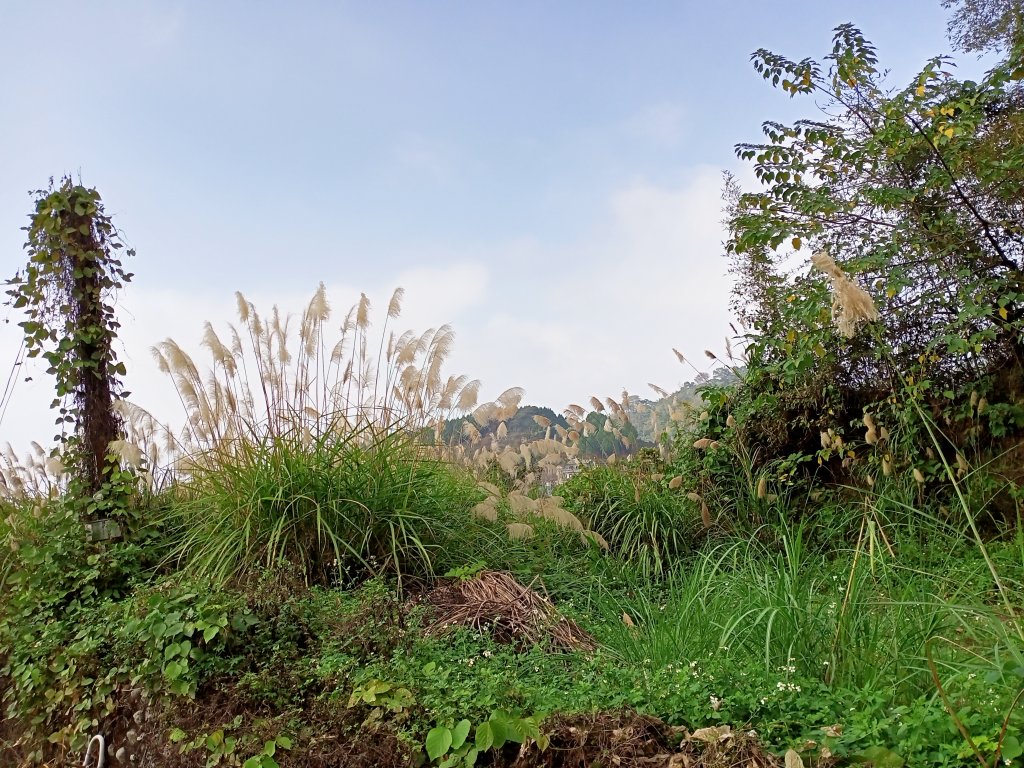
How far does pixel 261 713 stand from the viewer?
288 centimetres

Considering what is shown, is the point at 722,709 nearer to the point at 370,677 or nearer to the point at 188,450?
the point at 370,677

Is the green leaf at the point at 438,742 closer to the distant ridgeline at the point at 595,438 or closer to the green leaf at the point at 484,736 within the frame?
the green leaf at the point at 484,736

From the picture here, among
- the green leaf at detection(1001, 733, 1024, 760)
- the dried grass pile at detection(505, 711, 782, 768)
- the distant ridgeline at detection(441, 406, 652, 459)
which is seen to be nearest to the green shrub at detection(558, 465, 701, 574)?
the distant ridgeline at detection(441, 406, 652, 459)

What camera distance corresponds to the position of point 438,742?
211 centimetres

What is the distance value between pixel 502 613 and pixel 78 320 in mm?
3478

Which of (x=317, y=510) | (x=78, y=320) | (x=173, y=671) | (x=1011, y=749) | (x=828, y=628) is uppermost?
(x=78, y=320)

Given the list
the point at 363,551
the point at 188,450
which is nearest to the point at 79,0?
the point at 188,450

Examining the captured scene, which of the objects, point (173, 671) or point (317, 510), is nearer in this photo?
point (173, 671)

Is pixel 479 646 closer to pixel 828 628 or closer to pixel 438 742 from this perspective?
pixel 438 742

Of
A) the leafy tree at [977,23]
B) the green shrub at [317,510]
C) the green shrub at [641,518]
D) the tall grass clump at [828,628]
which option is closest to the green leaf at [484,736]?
the tall grass clump at [828,628]

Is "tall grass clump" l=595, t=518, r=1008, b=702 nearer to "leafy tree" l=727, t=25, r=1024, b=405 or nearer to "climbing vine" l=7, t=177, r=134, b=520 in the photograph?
"leafy tree" l=727, t=25, r=1024, b=405

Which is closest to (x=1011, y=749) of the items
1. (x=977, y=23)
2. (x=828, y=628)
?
(x=828, y=628)

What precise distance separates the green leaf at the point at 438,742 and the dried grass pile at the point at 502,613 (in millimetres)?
1029

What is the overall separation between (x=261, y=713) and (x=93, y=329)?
305 centimetres
